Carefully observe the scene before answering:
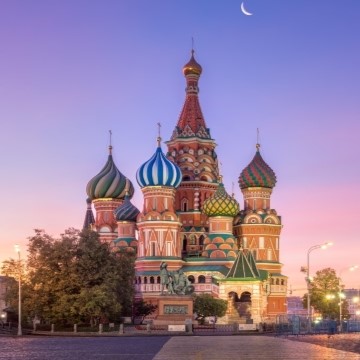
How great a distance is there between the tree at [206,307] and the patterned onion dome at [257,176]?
23.2 metres

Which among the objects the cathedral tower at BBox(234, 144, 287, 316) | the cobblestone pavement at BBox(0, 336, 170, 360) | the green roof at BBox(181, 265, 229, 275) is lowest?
the cobblestone pavement at BBox(0, 336, 170, 360)

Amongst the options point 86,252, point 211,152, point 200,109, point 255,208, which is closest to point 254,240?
point 255,208

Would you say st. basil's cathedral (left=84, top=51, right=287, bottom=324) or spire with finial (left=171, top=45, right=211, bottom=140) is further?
spire with finial (left=171, top=45, right=211, bottom=140)

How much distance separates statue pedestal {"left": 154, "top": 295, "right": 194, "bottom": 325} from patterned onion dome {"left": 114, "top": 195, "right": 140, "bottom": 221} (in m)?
29.4

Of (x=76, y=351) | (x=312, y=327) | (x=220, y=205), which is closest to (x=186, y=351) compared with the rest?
(x=76, y=351)

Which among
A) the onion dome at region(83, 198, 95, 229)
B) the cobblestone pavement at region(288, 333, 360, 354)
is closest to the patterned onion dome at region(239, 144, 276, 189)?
the onion dome at region(83, 198, 95, 229)

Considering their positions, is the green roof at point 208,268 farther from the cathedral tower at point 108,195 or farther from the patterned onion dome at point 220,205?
the cathedral tower at point 108,195

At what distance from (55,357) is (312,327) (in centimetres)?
3602

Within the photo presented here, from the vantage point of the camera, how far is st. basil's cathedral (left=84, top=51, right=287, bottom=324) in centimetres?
8362

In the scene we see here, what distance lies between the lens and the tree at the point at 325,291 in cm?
10444

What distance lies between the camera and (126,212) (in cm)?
9294

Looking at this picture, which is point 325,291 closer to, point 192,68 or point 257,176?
A: point 257,176

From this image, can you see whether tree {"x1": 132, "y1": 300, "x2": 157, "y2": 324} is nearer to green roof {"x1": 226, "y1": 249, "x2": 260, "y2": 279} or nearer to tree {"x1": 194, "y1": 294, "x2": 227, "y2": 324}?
tree {"x1": 194, "y1": 294, "x2": 227, "y2": 324}

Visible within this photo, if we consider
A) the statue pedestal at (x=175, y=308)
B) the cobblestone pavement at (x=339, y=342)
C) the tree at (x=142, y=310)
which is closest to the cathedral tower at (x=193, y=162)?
the tree at (x=142, y=310)
